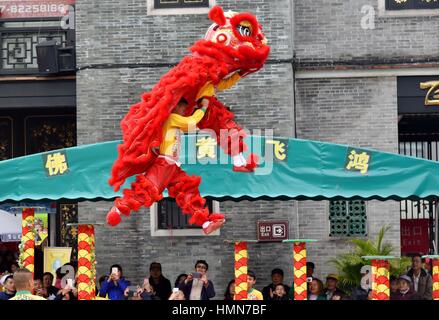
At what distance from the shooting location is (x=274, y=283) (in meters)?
19.7

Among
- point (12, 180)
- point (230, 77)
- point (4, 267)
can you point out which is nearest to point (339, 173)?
point (230, 77)

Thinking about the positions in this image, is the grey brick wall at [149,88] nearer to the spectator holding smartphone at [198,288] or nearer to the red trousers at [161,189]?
the spectator holding smartphone at [198,288]

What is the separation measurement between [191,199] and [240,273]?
2.60 m

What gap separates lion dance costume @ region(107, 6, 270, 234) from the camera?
14.6m

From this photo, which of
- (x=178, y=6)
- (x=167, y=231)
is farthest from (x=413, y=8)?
(x=167, y=231)

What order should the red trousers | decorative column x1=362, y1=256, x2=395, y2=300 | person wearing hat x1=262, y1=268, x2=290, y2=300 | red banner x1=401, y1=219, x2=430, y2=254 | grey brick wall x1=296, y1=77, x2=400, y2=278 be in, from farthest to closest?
red banner x1=401, y1=219, x2=430, y2=254 → grey brick wall x1=296, y1=77, x2=400, y2=278 → person wearing hat x1=262, y1=268, x2=290, y2=300 → decorative column x1=362, y1=256, x2=395, y2=300 → the red trousers

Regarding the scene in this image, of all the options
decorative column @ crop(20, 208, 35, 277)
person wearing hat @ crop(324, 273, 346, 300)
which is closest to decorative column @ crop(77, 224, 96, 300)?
decorative column @ crop(20, 208, 35, 277)

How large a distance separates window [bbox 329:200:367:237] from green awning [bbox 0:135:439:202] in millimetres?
4455

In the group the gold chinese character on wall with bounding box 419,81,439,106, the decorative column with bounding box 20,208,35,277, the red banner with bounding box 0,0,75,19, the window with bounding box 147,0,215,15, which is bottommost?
the decorative column with bounding box 20,208,35,277

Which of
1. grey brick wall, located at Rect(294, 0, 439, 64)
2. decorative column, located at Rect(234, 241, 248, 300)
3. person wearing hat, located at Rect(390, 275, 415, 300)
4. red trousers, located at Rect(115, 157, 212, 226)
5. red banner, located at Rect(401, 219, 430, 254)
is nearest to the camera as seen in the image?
red trousers, located at Rect(115, 157, 212, 226)

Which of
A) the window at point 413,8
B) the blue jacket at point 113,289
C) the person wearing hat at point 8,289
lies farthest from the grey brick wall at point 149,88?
the person wearing hat at point 8,289

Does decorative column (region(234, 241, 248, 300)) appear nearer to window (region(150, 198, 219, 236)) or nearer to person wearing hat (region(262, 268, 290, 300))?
person wearing hat (region(262, 268, 290, 300))

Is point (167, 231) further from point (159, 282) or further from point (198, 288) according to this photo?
point (198, 288)

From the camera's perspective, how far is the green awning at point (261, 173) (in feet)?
57.6
